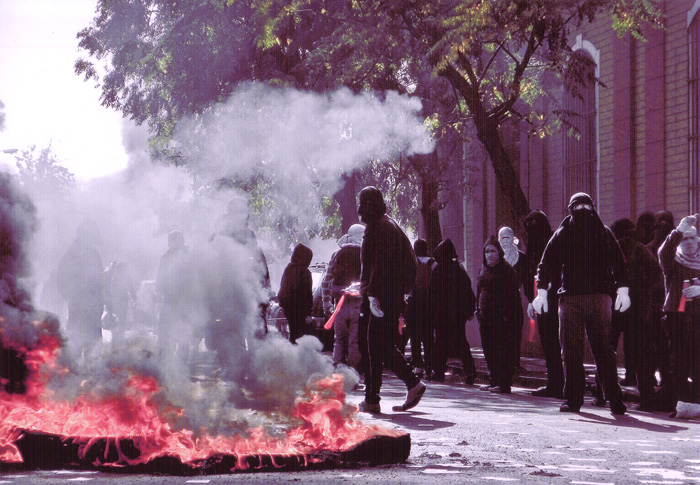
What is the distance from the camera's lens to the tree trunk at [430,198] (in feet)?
83.7

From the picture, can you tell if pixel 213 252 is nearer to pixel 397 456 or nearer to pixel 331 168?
pixel 397 456

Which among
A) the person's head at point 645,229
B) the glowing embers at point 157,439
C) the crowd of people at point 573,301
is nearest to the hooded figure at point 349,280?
the crowd of people at point 573,301

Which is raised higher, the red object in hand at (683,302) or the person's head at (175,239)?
the person's head at (175,239)

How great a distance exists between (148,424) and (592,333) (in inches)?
192

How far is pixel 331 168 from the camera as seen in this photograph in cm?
2417

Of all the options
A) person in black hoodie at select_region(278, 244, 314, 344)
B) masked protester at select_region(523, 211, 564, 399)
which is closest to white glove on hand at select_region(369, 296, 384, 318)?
masked protester at select_region(523, 211, 564, 399)

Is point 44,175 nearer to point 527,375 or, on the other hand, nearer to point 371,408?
point 371,408

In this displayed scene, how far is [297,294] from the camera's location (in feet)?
43.1

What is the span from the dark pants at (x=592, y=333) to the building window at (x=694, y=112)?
29.5 ft

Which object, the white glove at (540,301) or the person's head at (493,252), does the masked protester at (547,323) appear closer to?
the white glove at (540,301)

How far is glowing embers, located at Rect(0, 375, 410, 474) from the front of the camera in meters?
6.15

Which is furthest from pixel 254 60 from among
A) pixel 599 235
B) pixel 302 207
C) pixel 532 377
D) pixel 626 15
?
pixel 599 235

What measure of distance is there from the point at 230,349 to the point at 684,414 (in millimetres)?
4566

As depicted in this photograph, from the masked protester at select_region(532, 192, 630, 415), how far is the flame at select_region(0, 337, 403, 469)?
357 cm
